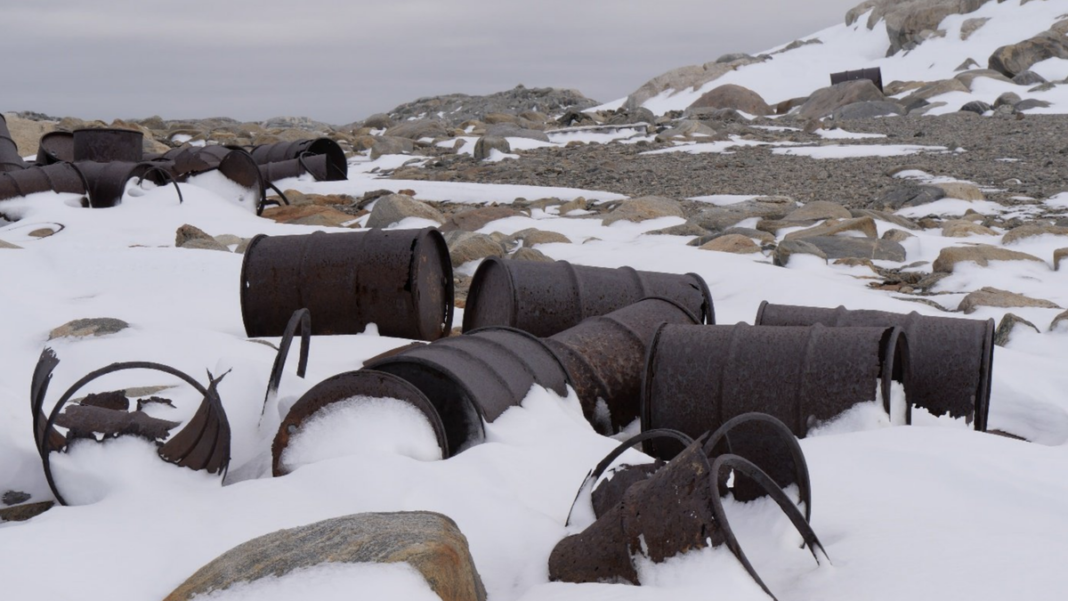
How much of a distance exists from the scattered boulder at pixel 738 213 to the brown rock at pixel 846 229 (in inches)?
36.1

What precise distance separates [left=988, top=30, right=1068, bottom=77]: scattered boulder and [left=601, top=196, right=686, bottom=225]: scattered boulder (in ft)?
63.7

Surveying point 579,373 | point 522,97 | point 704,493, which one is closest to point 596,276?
point 579,373

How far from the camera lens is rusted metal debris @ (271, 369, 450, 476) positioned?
3148mm

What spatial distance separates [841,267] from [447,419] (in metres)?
4.49

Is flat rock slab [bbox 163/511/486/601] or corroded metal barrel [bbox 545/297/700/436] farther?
corroded metal barrel [bbox 545/297/700/436]

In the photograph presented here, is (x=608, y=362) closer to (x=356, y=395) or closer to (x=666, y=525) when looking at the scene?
(x=356, y=395)

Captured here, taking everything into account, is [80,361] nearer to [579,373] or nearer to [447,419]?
[447,419]

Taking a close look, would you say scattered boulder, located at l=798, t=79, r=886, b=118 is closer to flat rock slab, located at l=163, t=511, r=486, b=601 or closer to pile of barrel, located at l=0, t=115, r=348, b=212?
pile of barrel, located at l=0, t=115, r=348, b=212

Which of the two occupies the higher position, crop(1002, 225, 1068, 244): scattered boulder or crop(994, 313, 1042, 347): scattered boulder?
crop(1002, 225, 1068, 244): scattered boulder

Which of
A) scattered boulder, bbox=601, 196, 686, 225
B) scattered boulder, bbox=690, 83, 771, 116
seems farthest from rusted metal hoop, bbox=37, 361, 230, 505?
scattered boulder, bbox=690, 83, 771, 116

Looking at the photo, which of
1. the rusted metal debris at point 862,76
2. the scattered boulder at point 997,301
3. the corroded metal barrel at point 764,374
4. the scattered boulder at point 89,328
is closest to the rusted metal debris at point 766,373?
the corroded metal barrel at point 764,374

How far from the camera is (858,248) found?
24.4 ft

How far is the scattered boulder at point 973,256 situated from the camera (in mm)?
6828

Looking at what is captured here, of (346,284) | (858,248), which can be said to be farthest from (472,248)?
(858,248)
